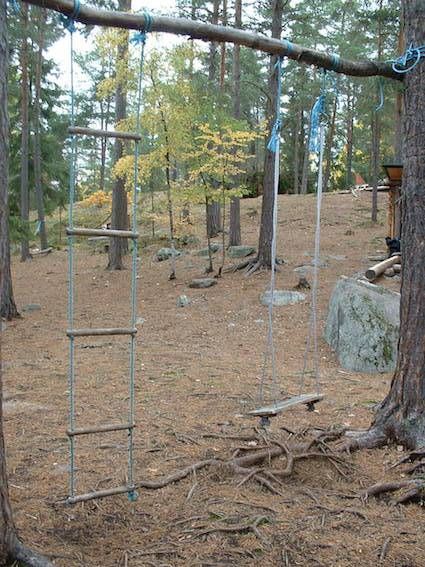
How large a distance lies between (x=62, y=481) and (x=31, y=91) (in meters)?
19.0

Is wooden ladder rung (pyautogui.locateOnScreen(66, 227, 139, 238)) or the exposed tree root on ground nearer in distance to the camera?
wooden ladder rung (pyautogui.locateOnScreen(66, 227, 139, 238))

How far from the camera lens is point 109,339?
29.2 ft

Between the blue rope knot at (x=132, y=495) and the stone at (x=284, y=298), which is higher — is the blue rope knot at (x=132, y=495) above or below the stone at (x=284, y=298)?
below

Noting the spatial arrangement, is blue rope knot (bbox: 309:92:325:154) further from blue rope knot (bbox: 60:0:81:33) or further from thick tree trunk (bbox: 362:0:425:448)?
blue rope knot (bbox: 60:0:81:33)

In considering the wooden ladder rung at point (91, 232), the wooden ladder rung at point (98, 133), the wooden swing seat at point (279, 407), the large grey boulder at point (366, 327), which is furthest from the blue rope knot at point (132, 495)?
the large grey boulder at point (366, 327)

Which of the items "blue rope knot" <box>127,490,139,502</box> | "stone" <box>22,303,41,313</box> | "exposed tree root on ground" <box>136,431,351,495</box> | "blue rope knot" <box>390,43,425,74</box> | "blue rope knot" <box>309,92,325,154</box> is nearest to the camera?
"blue rope knot" <box>127,490,139,502</box>

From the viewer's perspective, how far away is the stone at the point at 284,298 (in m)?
10.5

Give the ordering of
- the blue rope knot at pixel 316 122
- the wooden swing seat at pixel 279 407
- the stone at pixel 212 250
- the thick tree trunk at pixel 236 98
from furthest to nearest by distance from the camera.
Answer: the stone at pixel 212 250 < the thick tree trunk at pixel 236 98 < the blue rope knot at pixel 316 122 < the wooden swing seat at pixel 279 407

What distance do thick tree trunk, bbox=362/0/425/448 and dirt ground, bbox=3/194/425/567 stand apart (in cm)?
34

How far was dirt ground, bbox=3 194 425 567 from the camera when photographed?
2850 mm

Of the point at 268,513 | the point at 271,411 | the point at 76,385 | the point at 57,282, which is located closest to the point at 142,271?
the point at 57,282

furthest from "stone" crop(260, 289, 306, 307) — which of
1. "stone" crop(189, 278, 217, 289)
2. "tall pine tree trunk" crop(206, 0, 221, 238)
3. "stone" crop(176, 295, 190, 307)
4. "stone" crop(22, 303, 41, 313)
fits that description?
"tall pine tree trunk" crop(206, 0, 221, 238)

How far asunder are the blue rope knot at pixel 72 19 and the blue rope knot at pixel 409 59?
86.0 inches

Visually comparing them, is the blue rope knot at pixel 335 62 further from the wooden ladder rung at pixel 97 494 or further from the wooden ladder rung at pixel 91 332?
the wooden ladder rung at pixel 97 494
